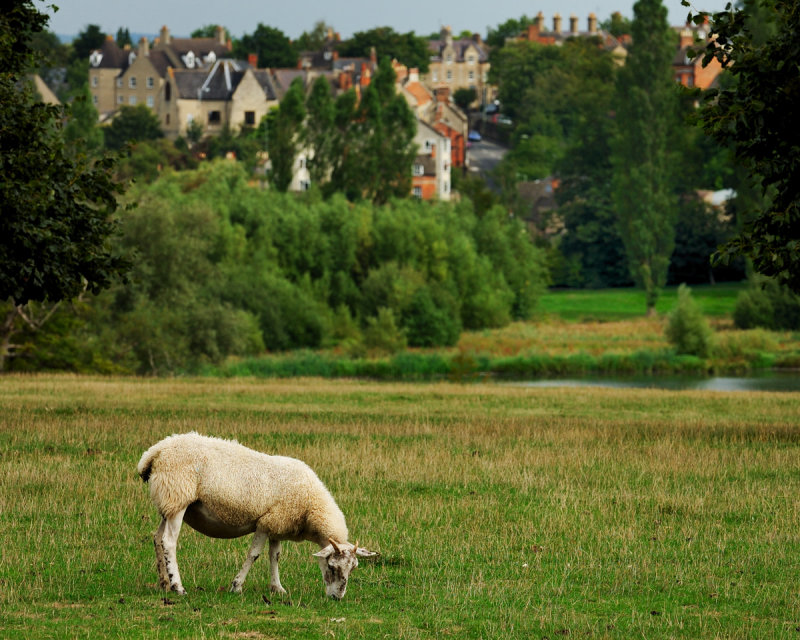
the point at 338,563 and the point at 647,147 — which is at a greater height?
the point at 647,147

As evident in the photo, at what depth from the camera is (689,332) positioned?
258 ft

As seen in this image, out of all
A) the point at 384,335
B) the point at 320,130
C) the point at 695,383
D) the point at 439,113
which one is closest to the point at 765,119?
the point at 695,383

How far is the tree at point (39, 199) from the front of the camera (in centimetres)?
2292

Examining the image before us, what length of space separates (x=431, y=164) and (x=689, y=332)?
66.6 meters

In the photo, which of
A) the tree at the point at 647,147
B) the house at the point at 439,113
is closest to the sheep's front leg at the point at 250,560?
the tree at the point at 647,147

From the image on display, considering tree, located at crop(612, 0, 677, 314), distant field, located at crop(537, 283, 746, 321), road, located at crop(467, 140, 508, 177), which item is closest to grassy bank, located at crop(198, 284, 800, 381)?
distant field, located at crop(537, 283, 746, 321)

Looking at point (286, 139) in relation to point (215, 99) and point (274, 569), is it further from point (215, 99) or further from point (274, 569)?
point (215, 99)

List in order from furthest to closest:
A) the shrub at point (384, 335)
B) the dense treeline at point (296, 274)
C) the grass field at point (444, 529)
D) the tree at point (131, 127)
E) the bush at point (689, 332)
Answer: the tree at point (131, 127), the bush at point (689, 332), the shrub at point (384, 335), the dense treeline at point (296, 274), the grass field at point (444, 529)

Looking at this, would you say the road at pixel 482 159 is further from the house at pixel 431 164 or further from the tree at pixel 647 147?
the tree at pixel 647 147

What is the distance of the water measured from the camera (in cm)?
6032

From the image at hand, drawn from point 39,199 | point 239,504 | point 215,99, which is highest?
point 215,99

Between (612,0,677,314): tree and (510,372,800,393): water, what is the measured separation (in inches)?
1266

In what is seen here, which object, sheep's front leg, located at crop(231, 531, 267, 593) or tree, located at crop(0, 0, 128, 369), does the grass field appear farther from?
tree, located at crop(0, 0, 128, 369)

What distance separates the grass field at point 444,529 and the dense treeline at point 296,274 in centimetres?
3148
